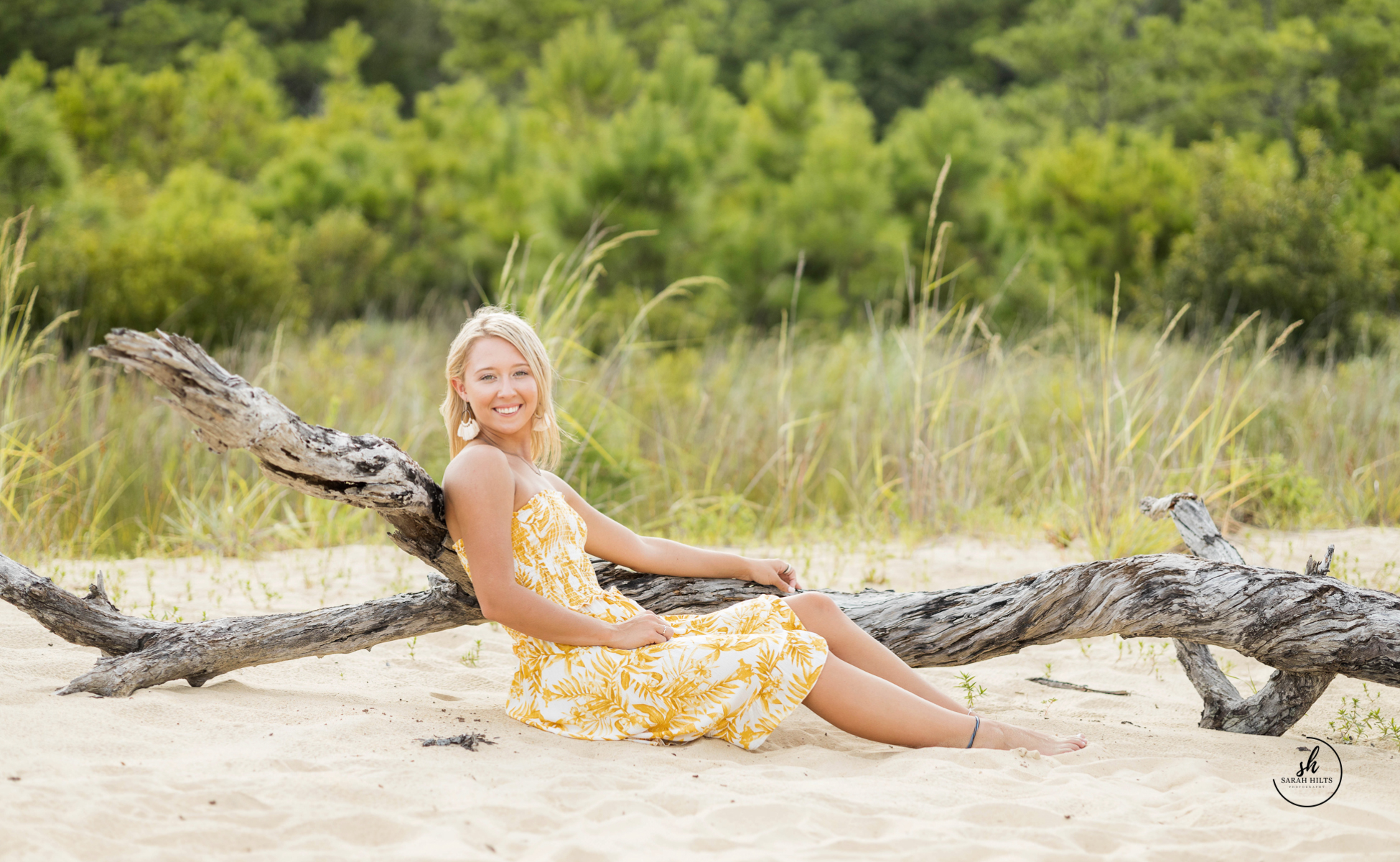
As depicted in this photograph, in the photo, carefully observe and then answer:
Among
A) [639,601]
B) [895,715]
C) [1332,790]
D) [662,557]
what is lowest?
[1332,790]

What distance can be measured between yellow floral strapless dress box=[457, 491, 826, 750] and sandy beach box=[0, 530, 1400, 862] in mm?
60

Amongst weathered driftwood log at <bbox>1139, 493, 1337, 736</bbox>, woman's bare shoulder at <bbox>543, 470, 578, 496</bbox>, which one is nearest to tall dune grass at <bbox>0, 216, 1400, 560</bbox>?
weathered driftwood log at <bbox>1139, 493, 1337, 736</bbox>

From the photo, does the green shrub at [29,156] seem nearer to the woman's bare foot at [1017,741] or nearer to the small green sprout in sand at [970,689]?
the small green sprout in sand at [970,689]

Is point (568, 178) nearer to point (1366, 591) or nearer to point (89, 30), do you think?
point (1366, 591)

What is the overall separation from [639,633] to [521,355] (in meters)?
0.69

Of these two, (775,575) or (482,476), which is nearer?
(482,476)

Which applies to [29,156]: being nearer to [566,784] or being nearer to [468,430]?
[468,430]

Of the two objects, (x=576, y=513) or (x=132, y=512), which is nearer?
(x=576, y=513)

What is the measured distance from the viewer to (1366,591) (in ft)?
7.97

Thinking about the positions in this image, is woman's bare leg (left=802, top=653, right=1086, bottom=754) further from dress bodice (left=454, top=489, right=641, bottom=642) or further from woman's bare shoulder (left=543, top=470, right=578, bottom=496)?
woman's bare shoulder (left=543, top=470, right=578, bottom=496)

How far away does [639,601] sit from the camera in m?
2.84

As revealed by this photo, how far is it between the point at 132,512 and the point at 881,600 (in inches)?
146

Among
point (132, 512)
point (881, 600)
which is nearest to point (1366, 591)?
point (881, 600)

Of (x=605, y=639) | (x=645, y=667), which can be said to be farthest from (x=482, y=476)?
(x=645, y=667)
